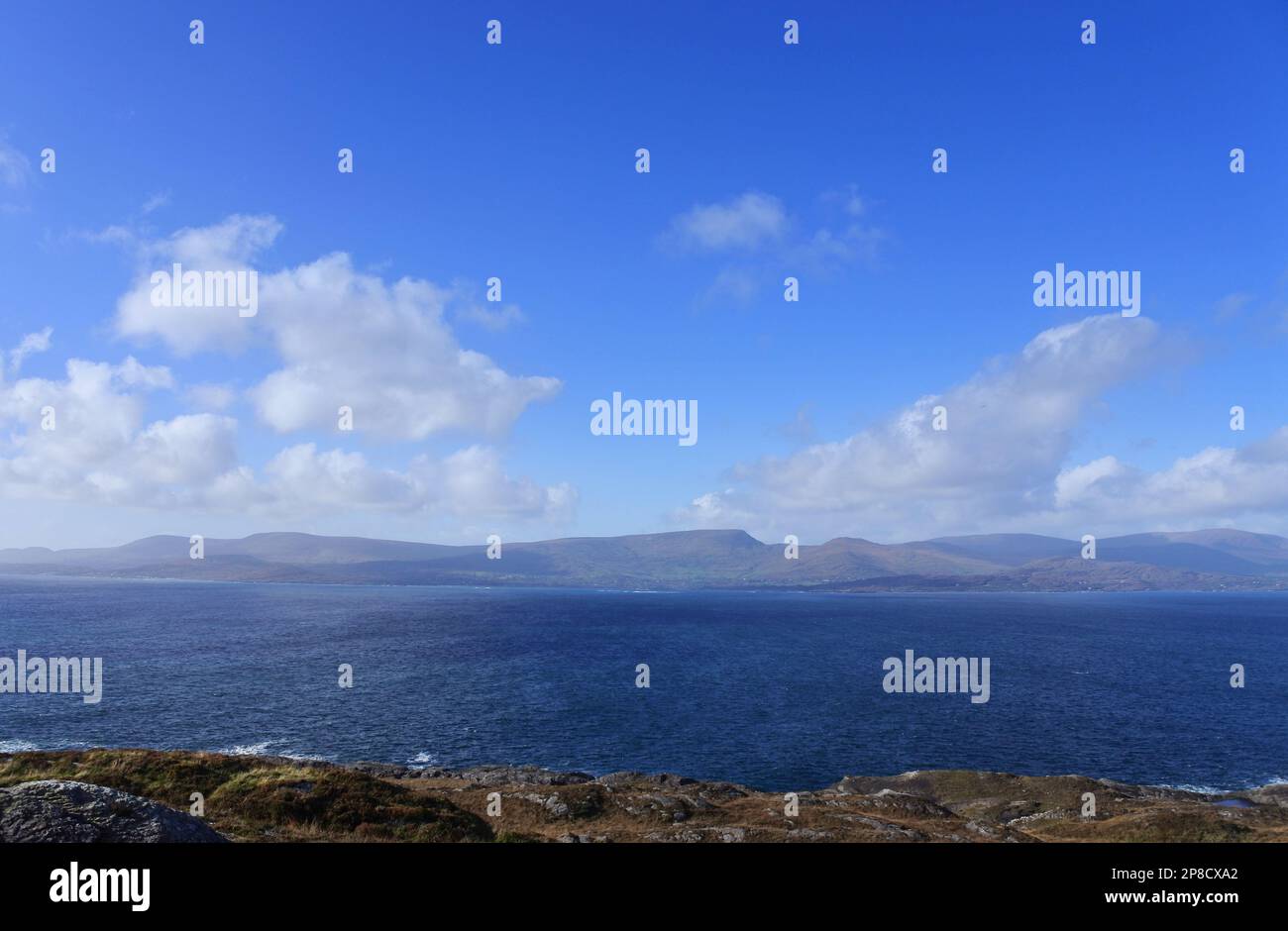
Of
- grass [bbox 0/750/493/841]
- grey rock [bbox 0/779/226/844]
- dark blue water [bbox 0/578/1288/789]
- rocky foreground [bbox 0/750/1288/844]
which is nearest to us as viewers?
grey rock [bbox 0/779/226/844]

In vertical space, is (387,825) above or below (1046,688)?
above

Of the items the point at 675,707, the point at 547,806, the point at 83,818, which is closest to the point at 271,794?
the point at 547,806

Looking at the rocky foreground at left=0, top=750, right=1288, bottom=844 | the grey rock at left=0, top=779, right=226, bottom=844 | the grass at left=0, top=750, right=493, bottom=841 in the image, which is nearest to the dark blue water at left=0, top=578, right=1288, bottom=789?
the rocky foreground at left=0, top=750, right=1288, bottom=844

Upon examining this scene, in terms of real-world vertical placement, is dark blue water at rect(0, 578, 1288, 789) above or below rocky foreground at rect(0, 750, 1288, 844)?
below

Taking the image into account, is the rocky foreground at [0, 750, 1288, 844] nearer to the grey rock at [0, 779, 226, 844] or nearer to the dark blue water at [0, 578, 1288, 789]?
the grey rock at [0, 779, 226, 844]

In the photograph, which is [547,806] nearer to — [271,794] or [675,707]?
[271,794]
